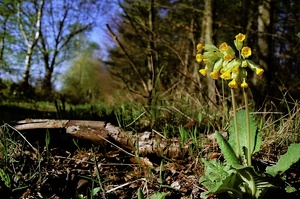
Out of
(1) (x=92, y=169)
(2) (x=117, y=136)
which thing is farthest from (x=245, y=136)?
(1) (x=92, y=169)

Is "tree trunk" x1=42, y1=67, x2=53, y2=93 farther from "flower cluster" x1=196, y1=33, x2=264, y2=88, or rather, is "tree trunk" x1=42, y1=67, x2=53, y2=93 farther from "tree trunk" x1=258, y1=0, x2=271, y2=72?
"flower cluster" x1=196, y1=33, x2=264, y2=88

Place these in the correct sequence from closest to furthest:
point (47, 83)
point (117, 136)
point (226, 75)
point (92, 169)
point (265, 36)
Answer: point (226, 75), point (92, 169), point (117, 136), point (265, 36), point (47, 83)

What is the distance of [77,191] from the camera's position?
1.90 meters

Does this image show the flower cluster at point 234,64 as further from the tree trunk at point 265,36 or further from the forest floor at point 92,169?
the tree trunk at point 265,36

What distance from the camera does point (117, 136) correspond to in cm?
225

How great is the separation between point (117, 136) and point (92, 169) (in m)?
0.29

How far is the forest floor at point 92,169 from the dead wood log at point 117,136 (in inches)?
1.6

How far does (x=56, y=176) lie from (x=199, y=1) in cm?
904

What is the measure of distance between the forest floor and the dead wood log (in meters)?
0.04

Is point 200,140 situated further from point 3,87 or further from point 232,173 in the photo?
point 3,87

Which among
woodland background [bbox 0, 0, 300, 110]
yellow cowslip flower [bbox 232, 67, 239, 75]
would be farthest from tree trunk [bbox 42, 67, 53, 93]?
yellow cowslip flower [bbox 232, 67, 239, 75]

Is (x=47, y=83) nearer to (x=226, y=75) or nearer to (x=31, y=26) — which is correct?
(x=31, y=26)

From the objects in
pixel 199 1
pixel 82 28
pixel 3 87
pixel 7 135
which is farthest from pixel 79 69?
pixel 7 135

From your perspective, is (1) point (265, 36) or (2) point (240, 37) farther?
(1) point (265, 36)
